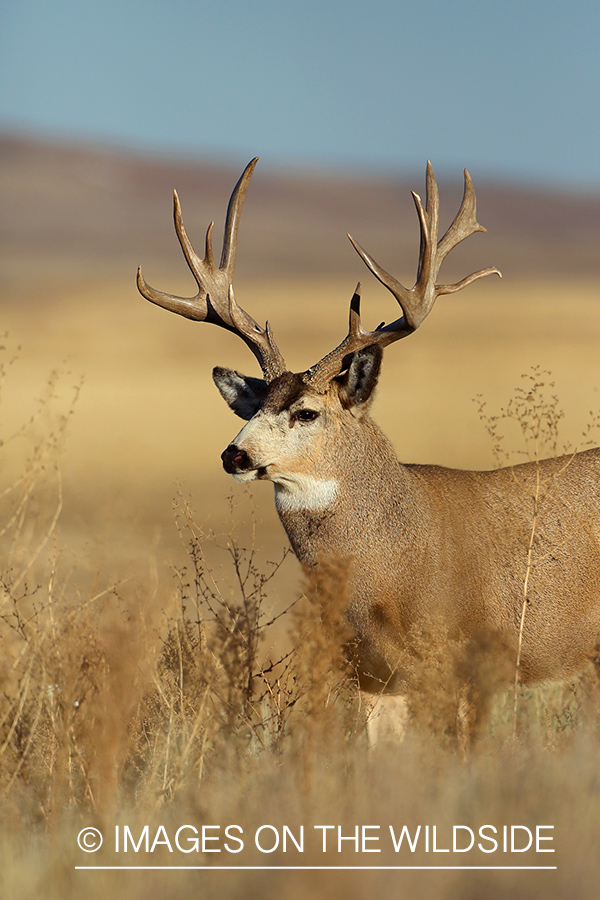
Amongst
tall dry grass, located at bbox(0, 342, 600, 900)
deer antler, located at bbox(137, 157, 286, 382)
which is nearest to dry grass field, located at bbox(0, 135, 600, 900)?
tall dry grass, located at bbox(0, 342, 600, 900)

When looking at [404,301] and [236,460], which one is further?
[404,301]

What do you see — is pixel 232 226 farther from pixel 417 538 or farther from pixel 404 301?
pixel 417 538

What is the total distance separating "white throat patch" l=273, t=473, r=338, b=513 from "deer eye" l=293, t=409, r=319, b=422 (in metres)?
0.35

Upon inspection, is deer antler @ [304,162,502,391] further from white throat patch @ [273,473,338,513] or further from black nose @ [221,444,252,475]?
black nose @ [221,444,252,475]

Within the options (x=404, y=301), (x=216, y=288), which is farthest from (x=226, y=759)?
(x=216, y=288)

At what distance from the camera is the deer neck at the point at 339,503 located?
6535 millimetres

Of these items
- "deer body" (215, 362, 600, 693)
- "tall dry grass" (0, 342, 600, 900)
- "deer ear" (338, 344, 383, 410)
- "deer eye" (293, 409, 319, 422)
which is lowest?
"tall dry grass" (0, 342, 600, 900)

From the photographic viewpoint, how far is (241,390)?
7363 mm

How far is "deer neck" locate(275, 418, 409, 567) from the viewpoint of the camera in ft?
21.4

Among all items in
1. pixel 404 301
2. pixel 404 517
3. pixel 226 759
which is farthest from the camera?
pixel 404 301

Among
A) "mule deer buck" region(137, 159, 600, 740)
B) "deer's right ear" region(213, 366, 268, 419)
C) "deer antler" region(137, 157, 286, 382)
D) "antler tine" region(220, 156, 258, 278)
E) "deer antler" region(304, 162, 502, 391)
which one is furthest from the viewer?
"antler tine" region(220, 156, 258, 278)

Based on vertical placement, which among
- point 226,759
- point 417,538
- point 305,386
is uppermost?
point 305,386

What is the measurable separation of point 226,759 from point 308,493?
1855 mm

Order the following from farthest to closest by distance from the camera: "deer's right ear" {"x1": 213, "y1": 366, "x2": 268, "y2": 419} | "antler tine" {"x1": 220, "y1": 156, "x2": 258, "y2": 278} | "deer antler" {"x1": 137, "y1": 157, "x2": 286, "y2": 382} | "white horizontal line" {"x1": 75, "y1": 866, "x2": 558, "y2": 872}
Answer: "antler tine" {"x1": 220, "y1": 156, "x2": 258, "y2": 278} → "deer antler" {"x1": 137, "y1": 157, "x2": 286, "y2": 382} → "deer's right ear" {"x1": 213, "y1": 366, "x2": 268, "y2": 419} → "white horizontal line" {"x1": 75, "y1": 866, "x2": 558, "y2": 872}
